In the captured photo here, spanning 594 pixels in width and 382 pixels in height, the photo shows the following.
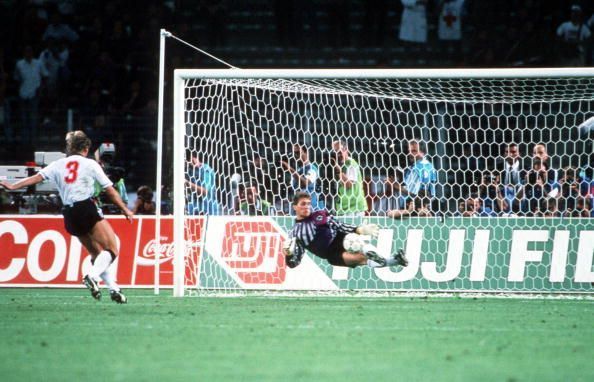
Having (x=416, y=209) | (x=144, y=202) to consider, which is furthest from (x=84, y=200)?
(x=416, y=209)

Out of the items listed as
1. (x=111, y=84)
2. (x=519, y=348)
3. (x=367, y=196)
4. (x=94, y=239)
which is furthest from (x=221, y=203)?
(x=519, y=348)

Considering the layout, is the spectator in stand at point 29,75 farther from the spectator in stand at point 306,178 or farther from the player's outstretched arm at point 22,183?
the player's outstretched arm at point 22,183

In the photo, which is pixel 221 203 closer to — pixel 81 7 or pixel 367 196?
pixel 367 196

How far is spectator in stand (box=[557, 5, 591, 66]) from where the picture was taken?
67.8 feet

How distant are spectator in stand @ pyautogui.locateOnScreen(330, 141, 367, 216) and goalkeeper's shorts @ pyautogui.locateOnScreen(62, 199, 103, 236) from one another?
427cm

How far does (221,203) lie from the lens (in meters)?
15.8

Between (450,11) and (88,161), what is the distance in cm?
1199

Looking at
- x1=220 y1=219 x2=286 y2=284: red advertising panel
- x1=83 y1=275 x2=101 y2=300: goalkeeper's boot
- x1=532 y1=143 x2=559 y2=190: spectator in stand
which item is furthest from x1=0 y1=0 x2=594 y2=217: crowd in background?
x1=83 y1=275 x2=101 y2=300: goalkeeper's boot

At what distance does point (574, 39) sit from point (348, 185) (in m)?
7.39

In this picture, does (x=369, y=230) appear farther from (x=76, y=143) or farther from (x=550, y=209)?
(x=76, y=143)

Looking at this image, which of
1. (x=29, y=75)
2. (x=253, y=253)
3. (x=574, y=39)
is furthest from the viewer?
(x=29, y=75)

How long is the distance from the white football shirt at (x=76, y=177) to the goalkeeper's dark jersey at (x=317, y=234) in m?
2.69

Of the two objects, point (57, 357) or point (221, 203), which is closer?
point (57, 357)

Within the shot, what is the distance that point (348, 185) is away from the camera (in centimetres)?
1555
